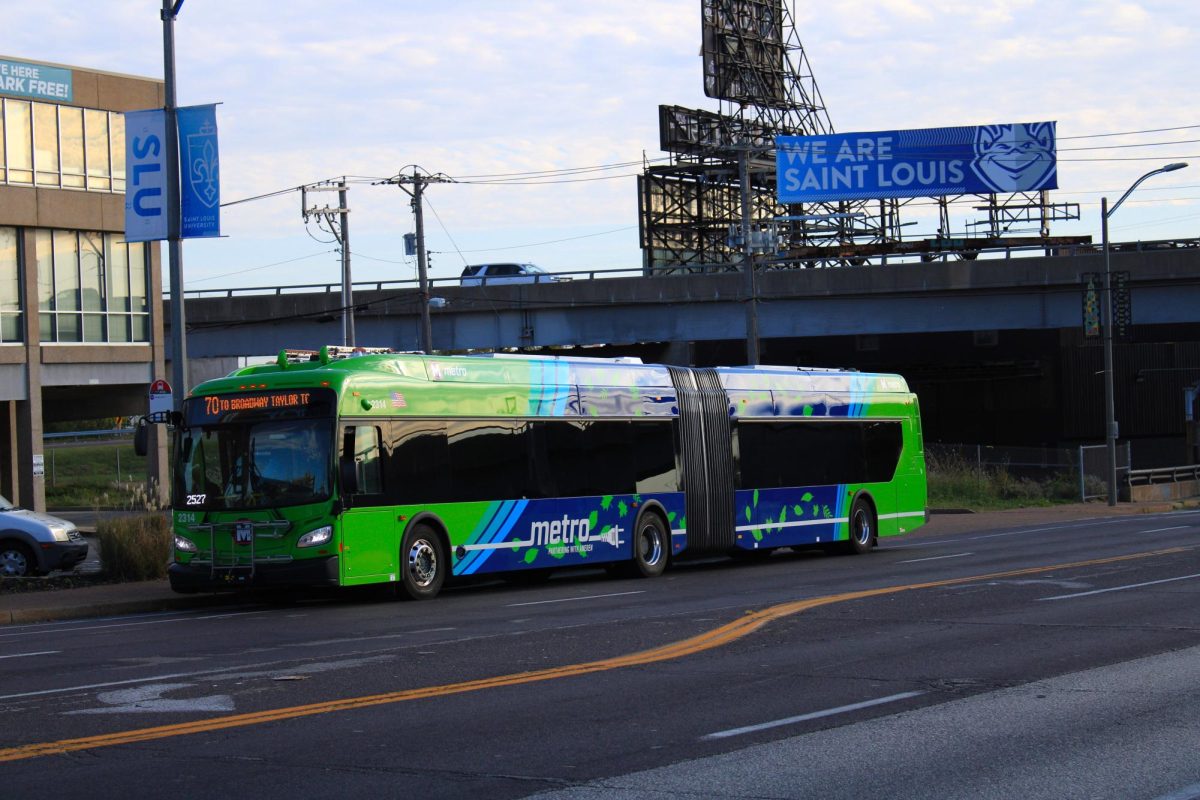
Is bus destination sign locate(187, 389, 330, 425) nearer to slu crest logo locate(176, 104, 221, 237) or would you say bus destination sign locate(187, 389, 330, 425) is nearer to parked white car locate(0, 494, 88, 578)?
slu crest logo locate(176, 104, 221, 237)

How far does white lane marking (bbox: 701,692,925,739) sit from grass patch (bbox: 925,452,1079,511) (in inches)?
1329

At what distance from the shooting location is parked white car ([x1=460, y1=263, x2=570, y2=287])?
53.7 m

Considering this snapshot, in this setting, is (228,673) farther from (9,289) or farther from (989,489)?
(989,489)

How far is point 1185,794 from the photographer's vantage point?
23.5ft

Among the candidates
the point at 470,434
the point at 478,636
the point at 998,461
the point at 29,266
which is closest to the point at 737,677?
the point at 478,636

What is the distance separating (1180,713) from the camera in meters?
9.38

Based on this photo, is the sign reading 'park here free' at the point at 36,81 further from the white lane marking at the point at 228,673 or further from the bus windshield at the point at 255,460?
the white lane marking at the point at 228,673

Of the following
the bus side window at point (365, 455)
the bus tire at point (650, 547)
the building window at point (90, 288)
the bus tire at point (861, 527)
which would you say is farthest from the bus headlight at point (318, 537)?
the building window at point (90, 288)

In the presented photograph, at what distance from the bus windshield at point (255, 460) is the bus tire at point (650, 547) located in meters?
5.98

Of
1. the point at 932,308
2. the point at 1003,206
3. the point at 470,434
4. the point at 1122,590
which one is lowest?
the point at 1122,590

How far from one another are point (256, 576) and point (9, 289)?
25.2m

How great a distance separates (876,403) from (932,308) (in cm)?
2359

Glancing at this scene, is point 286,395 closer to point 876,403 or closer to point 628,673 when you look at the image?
point 628,673

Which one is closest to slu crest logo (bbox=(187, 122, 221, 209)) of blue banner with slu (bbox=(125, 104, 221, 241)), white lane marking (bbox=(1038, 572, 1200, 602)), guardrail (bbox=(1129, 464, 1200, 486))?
blue banner with slu (bbox=(125, 104, 221, 241))
